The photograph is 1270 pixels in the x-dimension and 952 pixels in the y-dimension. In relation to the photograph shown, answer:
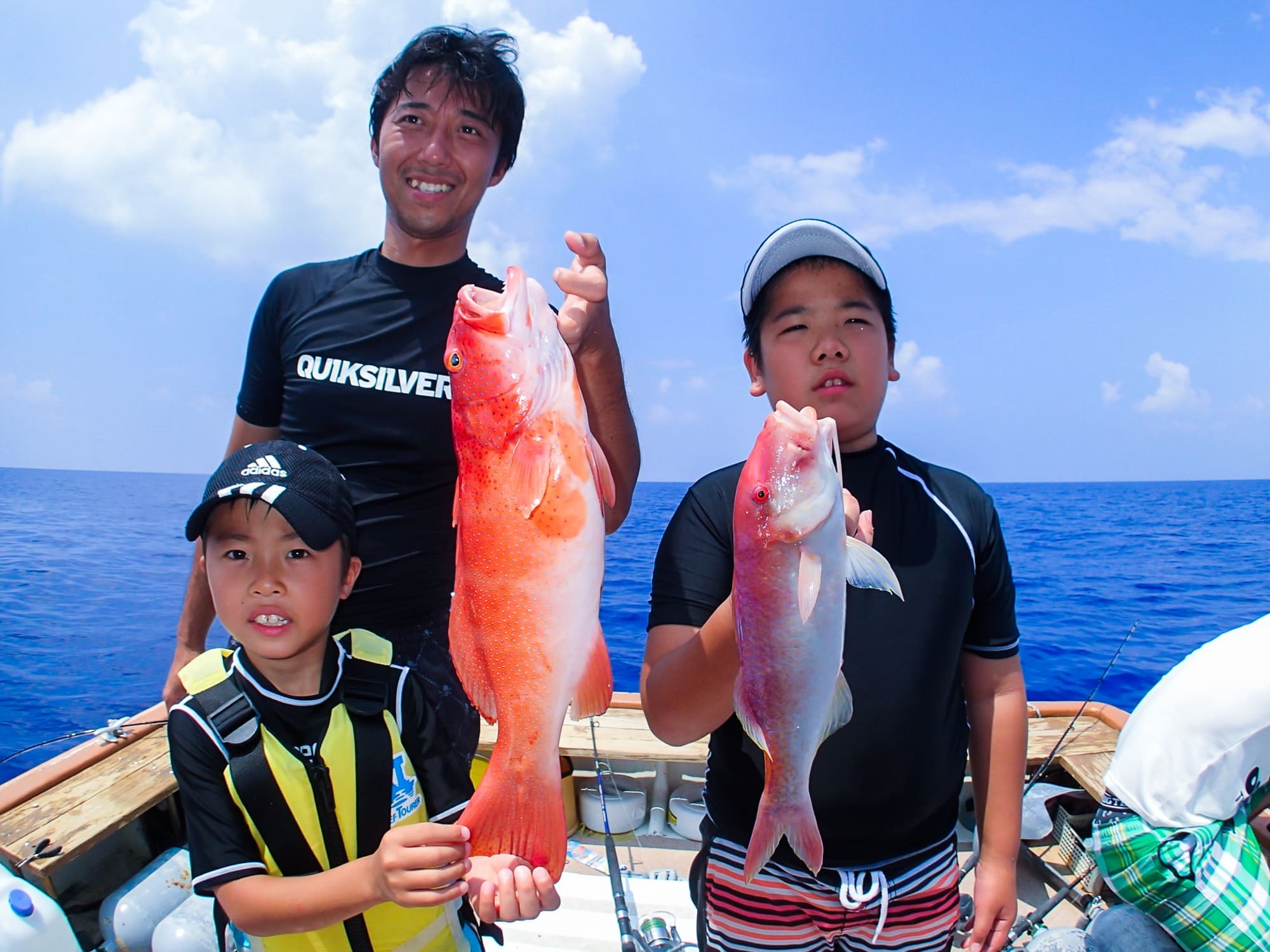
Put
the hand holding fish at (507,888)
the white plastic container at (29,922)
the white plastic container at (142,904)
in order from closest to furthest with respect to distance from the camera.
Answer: the hand holding fish at (507,888) < the white plastic container at (29,922) < the white plastic container at (142,904)

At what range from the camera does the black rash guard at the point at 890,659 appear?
1944 millimetres

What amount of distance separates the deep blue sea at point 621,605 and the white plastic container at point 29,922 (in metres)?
7.18

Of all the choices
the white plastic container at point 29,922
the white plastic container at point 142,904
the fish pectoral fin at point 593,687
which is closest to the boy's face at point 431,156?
the fish pectoral fin at point 593,687

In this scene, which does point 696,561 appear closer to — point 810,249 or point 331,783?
Answer: point 810,249

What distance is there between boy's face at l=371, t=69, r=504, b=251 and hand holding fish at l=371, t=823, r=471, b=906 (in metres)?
1.65

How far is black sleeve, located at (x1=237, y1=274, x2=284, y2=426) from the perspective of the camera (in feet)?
7.55

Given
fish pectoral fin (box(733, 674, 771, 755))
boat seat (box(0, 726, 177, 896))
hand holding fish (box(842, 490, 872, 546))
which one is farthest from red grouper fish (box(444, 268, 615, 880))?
boat seat (box(0, 726, 177, 896))

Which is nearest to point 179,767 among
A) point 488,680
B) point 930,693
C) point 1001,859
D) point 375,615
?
point 375,615

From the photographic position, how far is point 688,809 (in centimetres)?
469

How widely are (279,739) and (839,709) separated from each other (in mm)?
1447

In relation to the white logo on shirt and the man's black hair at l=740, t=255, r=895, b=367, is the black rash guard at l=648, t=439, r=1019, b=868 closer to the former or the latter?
the man's black hair at l=740, t=255, r=895, b=367

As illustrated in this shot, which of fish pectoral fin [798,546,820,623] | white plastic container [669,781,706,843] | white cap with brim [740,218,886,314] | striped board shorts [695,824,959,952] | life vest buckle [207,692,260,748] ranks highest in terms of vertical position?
white cap with brim [740,218,886,314]

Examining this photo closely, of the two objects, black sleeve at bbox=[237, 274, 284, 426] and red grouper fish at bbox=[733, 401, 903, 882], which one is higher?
black sleeve at bbox=[237, 274, 284, 426]

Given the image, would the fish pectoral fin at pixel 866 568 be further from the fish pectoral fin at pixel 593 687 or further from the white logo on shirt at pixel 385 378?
the white logo on shirt at pixel 385 378
